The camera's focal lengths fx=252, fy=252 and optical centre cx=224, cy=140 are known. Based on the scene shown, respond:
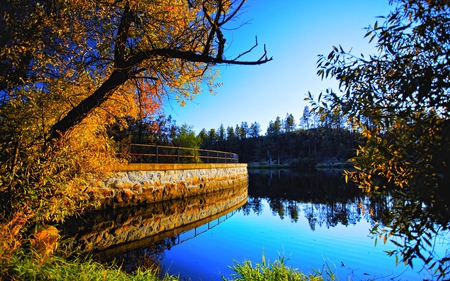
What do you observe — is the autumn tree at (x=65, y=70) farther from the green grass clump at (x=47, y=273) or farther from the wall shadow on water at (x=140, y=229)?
the wall shadow on water at (x=140, y=229)

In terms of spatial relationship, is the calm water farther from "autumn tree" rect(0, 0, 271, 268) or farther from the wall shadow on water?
"autumn tree" rect(0, 0, 271, 268)

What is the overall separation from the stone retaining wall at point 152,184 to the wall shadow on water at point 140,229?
0.48 metres

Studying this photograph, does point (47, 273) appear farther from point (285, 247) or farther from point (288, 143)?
point (288, 143)

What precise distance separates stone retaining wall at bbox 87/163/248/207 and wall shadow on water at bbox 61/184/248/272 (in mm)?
475

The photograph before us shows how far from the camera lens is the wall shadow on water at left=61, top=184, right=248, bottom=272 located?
17.5 ft

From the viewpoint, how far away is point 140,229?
7.12 meters

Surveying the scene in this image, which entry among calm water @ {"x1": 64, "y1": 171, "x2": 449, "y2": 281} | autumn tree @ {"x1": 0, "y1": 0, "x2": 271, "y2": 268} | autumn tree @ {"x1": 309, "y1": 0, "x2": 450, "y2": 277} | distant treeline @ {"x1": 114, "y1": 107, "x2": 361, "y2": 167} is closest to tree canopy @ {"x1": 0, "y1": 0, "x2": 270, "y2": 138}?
autumn tree @ {"x1": 0, "y1": 0, "x2": 271, "y2": 268}

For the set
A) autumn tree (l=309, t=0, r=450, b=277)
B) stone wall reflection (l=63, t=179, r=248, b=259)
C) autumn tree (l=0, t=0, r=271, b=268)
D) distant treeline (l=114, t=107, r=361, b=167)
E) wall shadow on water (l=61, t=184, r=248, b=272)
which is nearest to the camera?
autumn tree (l=309, t=0, r=450, b=277)

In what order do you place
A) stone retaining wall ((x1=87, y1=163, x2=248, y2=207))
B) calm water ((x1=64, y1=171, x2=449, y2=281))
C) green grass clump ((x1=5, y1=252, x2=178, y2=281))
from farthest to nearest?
stone retaining wall ((x1=87, y1=163, x2=248, y2=207)), calm water ((x1=64, y1=171, x2=449, y2=281)), green grass clump ((x1=5, y1=252, x2=178, y2=281))

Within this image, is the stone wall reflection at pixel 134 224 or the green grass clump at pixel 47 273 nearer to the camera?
the green grass clump at pixel 47 273

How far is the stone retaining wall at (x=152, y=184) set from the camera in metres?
9.44

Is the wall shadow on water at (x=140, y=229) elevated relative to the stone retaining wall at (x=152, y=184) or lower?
lower

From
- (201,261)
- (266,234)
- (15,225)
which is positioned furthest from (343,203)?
(15,225)

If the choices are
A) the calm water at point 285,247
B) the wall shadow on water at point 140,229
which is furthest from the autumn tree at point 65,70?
the calm water at point 285,247
